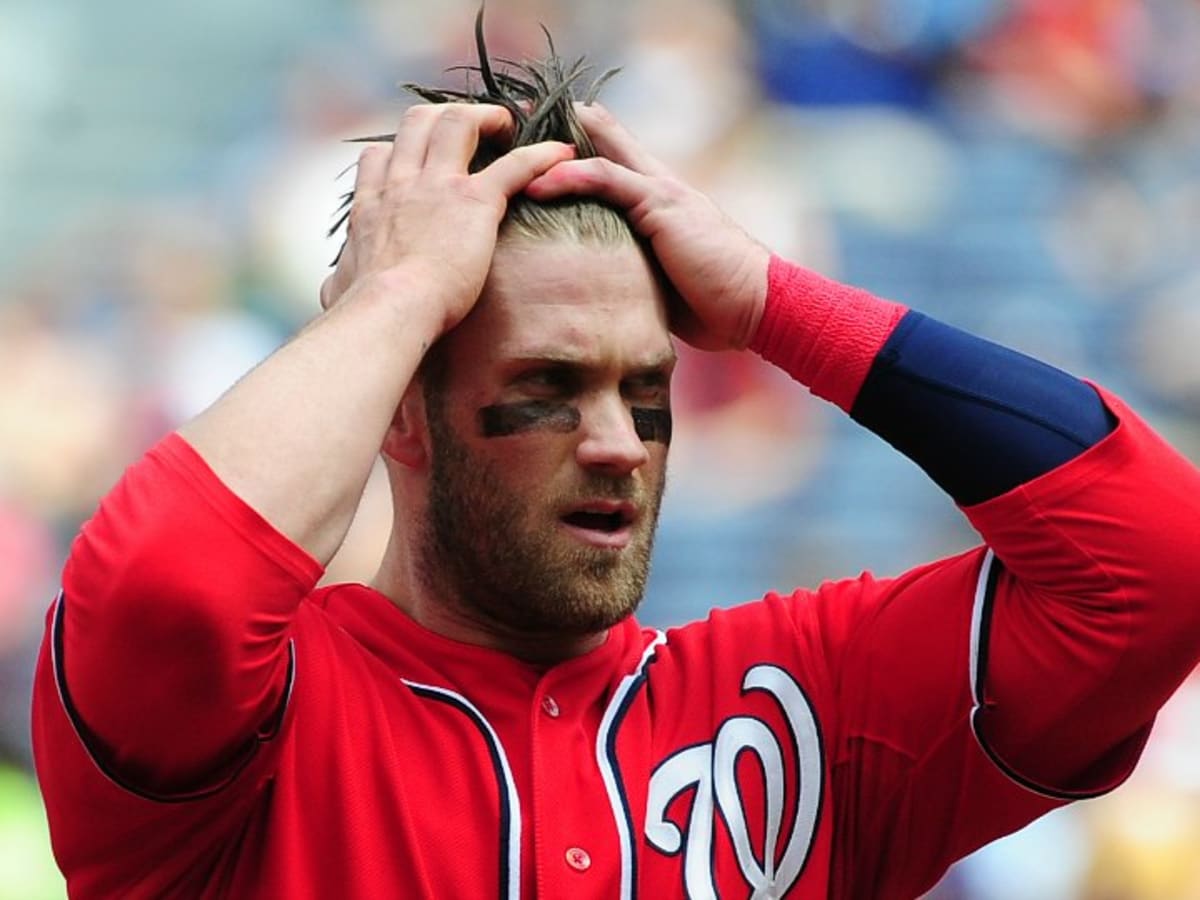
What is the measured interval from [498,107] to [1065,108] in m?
4.18

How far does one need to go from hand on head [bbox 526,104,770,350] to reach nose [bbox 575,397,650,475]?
0.19 metres

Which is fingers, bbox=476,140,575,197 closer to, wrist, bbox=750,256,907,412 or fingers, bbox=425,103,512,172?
fingers, bbox=425,103,512,172

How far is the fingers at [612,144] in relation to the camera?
2.20 meters

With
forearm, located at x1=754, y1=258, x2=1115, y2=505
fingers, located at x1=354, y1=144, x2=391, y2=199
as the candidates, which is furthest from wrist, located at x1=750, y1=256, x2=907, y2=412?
fingers, located at x1=354, y1=144, x2=391, y2=199

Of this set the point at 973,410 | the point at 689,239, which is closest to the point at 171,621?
the point at 689,239

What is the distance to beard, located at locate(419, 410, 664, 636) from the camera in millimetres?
1998

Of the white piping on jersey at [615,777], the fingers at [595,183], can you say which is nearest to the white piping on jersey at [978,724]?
the white piping on jersey at [615,777]

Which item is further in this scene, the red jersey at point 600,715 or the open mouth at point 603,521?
the open mouth at point 603,521

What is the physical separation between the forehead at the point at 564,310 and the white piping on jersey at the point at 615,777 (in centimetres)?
36

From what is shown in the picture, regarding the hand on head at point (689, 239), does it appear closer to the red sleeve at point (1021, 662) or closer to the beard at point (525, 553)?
the beard at point (525, 553)

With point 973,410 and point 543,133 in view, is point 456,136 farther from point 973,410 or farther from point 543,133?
point 973,410

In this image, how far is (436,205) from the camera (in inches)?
79.0

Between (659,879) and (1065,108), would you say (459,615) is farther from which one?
(1065,108)

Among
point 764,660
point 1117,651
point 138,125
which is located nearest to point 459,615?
point 764,660
